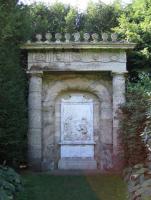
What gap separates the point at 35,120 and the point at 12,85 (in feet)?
6.18

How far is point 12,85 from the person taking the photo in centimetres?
1121

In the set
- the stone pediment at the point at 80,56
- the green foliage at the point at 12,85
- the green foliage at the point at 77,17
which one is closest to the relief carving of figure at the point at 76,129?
the green foliage at the point at 12,85

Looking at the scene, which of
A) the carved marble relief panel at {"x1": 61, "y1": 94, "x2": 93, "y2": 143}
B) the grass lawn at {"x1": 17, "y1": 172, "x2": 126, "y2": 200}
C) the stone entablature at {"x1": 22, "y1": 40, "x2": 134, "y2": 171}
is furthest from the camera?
the carved marble relief panel at {"x1": 61, "y1": 94, "x2": 93, "y2": 143}

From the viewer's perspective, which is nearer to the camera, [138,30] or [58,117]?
[58,117]

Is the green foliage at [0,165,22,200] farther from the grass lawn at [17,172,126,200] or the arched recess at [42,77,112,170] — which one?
the arched recess at [42,77,112,170]

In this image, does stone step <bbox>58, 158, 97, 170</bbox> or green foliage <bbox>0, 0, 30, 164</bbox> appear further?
stone step <bbox>58, 158, 97, 170</bbox>

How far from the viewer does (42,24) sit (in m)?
17.3

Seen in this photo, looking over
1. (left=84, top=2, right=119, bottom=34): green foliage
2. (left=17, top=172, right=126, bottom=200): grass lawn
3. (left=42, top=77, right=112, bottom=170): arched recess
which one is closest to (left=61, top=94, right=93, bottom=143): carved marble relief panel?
(left=42, top=77, right=112, bottom=170): arched recess

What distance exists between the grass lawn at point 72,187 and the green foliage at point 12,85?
2.72ft

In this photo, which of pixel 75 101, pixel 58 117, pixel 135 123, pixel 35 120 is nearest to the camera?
pixel 135 123

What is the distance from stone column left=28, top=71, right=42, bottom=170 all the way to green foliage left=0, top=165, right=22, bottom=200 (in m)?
2.91

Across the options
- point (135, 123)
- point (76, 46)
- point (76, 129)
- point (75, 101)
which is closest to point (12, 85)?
point (76, 46)

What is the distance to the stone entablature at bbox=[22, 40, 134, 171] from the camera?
12.9 meters

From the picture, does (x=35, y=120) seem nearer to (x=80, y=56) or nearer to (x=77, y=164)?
(x=77, y=164)
